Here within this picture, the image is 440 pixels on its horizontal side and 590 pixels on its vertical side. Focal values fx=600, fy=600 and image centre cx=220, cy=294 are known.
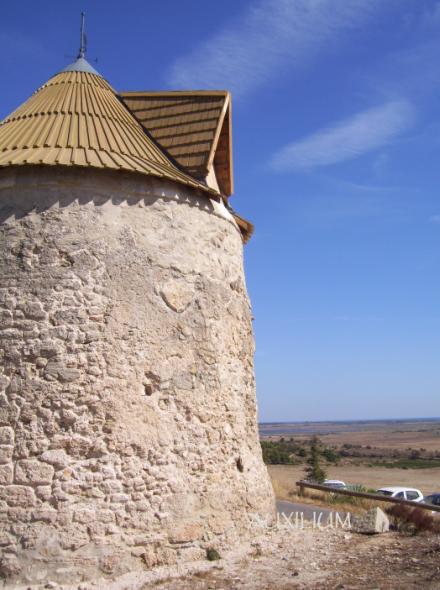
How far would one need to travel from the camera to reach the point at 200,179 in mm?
9602

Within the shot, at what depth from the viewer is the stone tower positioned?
7.13 meters

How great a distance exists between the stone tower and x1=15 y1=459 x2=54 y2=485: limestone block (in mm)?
12

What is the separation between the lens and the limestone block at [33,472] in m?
7.07

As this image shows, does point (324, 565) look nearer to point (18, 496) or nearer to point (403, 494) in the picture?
point (18, 496)

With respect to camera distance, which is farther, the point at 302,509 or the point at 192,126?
the point at 302,509

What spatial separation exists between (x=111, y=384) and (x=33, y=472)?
1.37m

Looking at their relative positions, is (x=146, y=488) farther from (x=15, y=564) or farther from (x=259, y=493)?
(x=259, y=493)

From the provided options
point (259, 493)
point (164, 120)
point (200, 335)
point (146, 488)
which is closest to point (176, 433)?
point (146, 488)

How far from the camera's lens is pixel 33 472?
7.09 meters

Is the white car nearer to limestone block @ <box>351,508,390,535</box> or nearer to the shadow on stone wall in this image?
limestone block @ <box>351,508,390,535</box>

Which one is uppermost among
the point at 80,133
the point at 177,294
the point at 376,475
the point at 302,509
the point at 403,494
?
the point at 80,133

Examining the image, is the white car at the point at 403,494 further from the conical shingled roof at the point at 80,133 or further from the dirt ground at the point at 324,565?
the conical shingled roof at the point at 80,133

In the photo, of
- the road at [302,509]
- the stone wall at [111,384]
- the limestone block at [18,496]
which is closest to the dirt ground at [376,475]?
the road at [302,509]

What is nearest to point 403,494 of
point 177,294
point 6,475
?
point 177,294
